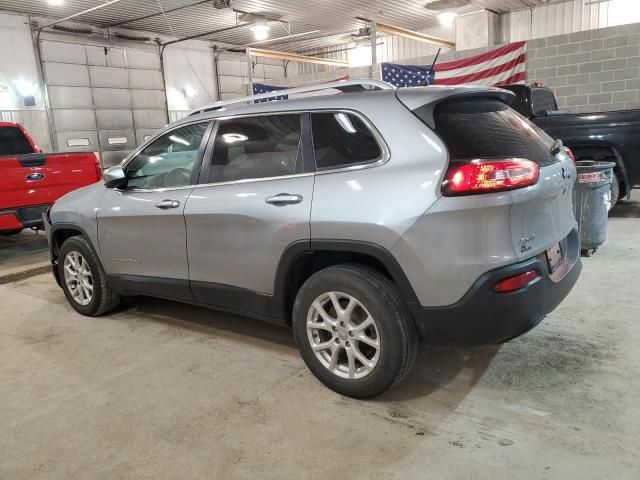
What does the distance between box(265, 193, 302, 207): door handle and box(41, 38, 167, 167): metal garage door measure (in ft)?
48.4

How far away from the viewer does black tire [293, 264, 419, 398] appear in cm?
261

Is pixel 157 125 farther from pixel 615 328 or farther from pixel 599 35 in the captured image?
pixel 615 328

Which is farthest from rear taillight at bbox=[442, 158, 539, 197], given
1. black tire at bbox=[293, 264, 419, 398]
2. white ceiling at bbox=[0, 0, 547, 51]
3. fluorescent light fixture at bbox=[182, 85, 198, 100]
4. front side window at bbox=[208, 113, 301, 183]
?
fluorescent light fixture at bbox=[182, 85, 198, 100]

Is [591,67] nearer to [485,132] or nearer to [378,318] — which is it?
[485,132]

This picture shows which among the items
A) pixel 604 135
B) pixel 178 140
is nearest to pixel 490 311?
pixel 178 140

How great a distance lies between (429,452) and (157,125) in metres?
17.5

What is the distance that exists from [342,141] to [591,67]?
8.76 metres

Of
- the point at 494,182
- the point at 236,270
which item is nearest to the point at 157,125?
the point at 236,270

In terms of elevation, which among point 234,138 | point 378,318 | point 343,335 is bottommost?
point 343,335

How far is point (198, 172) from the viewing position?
11.3ft

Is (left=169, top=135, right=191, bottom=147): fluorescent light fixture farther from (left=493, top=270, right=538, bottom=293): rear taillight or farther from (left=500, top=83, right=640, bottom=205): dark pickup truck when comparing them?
(left=500, top=83, right=640, bottom=205): dark pickup truck

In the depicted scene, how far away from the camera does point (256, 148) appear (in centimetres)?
323

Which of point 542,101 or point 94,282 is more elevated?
point 542,101

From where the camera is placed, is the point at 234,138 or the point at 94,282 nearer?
Answer: the point at 234,138
